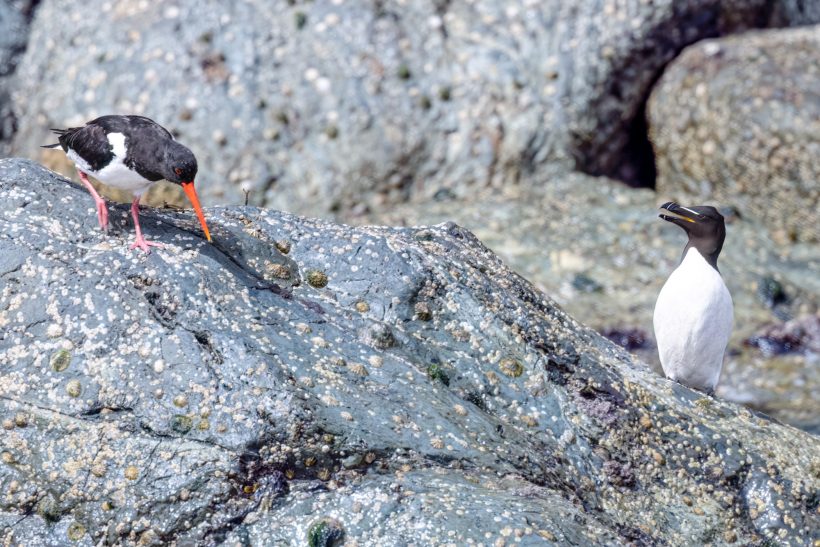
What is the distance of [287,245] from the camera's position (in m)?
6.00

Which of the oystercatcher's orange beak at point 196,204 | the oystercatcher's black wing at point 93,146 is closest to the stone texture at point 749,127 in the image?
the oystercatcher's orange beak at point 196,204

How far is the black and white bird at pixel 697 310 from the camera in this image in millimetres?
7230

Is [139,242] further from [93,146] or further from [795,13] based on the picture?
[795,13]

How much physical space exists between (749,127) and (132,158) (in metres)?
9.25

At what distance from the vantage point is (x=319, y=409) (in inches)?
196

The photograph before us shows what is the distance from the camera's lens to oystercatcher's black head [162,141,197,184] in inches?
217

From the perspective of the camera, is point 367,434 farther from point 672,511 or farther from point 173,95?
point 173,95

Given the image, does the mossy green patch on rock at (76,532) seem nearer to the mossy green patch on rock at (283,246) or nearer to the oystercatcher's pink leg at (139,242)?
the oystercatcher's pink leg at (139,242)

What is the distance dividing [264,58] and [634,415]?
860 cm

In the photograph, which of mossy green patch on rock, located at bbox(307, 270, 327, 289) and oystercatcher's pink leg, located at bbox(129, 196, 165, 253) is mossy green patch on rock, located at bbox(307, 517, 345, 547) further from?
oystercatcher's pink leg, located at bbox(129, 196, 165, 253)

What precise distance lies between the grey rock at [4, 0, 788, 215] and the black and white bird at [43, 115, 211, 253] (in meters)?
6.90

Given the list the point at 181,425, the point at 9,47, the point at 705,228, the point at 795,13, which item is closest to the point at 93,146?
the point at 181,425

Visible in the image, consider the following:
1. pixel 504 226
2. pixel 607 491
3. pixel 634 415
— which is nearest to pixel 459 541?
pixel 607 491

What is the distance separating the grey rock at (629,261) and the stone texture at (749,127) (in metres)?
0.23
